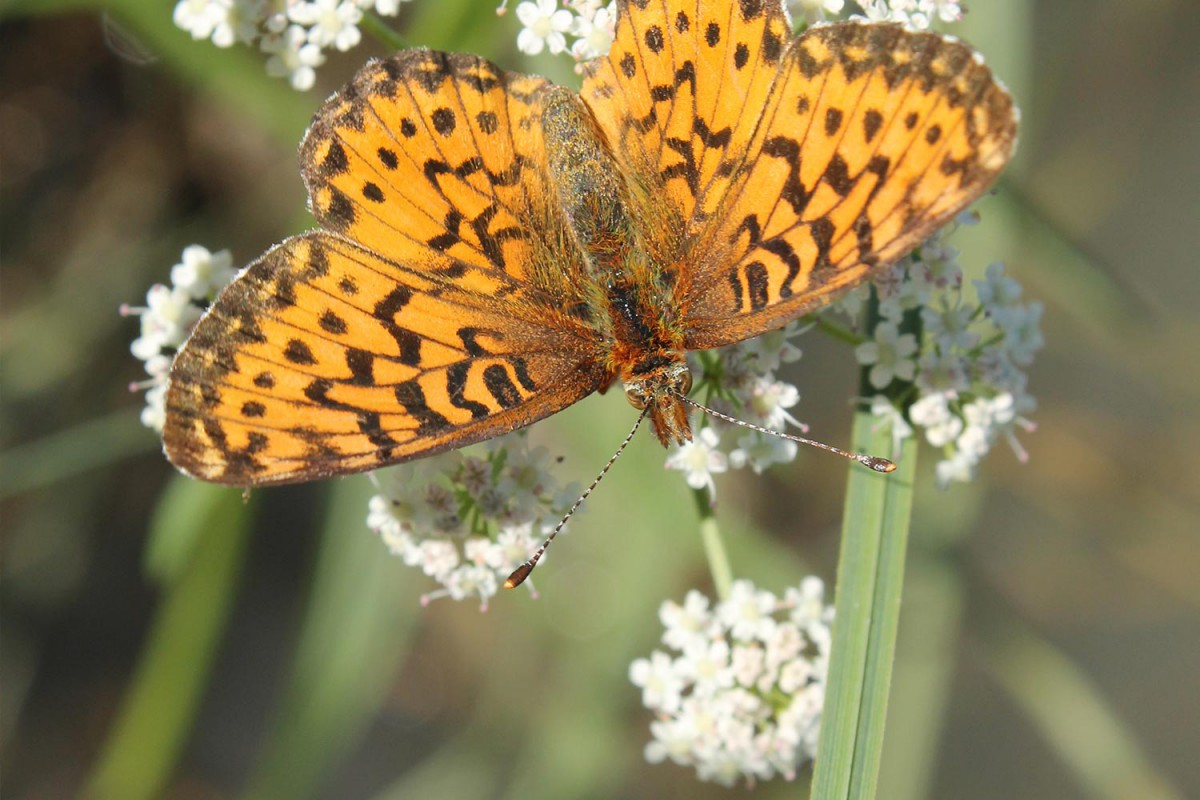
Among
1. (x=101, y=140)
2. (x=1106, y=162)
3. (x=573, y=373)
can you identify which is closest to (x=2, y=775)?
(x=101, y=140)

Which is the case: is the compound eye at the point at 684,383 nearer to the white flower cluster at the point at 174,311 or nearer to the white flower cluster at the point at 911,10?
the white flower cluster at the point at 911,10

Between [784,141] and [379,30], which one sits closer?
[784,141]

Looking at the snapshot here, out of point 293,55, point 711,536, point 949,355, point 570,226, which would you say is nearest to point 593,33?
point 570,226

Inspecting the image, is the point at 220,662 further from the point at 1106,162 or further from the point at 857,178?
the point at 1106,162

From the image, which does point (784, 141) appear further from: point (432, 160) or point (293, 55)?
point (293, 55)

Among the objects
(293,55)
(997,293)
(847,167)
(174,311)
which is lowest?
(997,293)

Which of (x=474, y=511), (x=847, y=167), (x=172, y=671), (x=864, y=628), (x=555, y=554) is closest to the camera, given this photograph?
(x=847, y=167)
